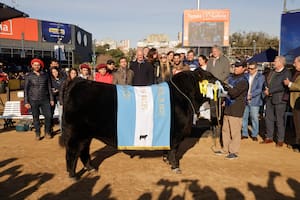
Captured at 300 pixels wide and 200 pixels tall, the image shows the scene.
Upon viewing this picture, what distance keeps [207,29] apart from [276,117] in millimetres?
24732

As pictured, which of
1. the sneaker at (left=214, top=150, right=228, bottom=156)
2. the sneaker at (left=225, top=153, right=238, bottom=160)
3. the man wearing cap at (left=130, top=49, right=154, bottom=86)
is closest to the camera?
the sneaker at (left=225, top=153, right=238, bottom=160)

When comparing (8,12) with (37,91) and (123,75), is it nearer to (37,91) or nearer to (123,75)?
(37,91)

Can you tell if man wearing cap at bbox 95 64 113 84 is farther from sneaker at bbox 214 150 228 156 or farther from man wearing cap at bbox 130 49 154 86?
sneaker at bbox 214 150 228 156

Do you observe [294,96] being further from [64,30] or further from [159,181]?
[64,30]

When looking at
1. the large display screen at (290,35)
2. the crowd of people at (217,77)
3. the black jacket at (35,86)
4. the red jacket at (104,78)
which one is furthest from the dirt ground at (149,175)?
the large display screen at (290,35)

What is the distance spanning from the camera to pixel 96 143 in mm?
6832

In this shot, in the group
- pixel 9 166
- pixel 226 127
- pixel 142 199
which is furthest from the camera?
pixel 226 127

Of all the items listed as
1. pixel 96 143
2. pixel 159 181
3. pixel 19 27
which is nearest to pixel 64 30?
pixel 19 27

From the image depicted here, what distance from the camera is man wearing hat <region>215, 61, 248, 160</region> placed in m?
5.27

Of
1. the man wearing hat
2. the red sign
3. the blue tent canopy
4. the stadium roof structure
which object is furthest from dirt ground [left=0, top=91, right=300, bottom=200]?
the red sign

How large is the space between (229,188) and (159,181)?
1.06 m

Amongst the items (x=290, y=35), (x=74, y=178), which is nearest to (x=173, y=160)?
(x=74, y=178)

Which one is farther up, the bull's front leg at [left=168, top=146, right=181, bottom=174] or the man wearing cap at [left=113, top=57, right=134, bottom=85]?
the man wearing cap at [left=113, top=57, right=134, bottom=85]

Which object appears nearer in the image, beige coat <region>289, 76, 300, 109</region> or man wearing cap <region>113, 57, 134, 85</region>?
beige coat <region>289, 76, 300, 109</region>
